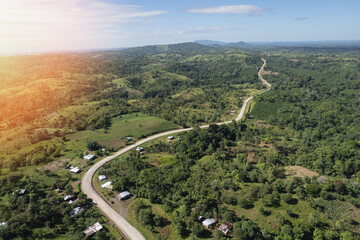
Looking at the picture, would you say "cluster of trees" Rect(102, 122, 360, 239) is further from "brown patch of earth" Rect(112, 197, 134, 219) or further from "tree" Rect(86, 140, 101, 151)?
"tree" Rect(86, 140, 101, 151)

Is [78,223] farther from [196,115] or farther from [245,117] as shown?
[245,117]

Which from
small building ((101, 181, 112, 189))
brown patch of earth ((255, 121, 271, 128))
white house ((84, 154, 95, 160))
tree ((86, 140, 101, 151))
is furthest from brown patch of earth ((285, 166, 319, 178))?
tree ((86, 140, 101, 151))

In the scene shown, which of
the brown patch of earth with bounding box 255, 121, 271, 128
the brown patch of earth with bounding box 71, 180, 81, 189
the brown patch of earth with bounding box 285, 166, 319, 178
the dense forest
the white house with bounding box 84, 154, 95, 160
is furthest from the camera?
Answer: the brown patch of earth with bounding box 255, 121, 271, 128

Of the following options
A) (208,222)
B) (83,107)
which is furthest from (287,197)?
(83,107)

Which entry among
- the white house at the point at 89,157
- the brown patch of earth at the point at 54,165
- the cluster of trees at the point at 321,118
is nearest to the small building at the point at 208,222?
the cluster of trees at the point at 321,118

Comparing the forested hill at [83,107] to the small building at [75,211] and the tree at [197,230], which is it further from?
the tree at [197,230]

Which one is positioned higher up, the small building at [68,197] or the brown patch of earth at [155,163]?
the small building at [68,197]

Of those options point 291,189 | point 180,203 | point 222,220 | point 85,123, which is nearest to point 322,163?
point 291,189
